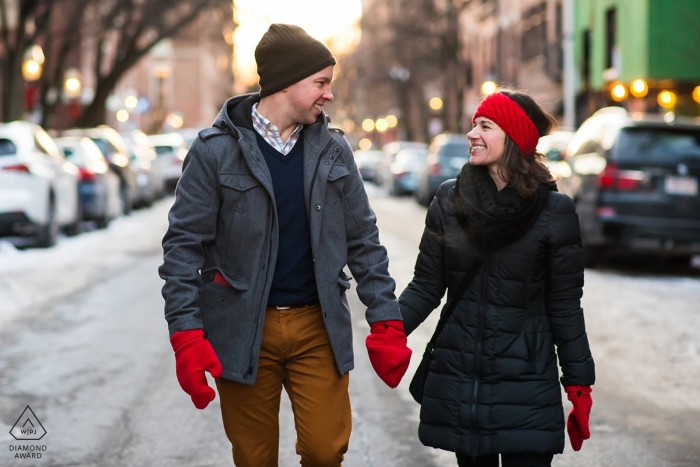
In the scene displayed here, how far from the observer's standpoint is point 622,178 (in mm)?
13789

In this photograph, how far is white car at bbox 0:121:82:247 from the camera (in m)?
15.9

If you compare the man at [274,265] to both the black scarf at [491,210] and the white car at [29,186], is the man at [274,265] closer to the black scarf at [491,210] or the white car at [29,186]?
the black scarf at [491,210]

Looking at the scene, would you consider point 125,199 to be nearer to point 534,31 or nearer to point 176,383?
point 176,383

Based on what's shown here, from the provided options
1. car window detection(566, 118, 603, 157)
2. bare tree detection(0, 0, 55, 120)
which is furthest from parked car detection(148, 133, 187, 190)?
car window detection(566, 118, 603, 157)

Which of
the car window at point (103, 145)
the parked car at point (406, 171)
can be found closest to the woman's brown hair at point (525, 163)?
the car window at point (103, 145)

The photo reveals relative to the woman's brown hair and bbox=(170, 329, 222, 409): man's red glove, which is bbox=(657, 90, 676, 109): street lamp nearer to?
the woman's brown hair

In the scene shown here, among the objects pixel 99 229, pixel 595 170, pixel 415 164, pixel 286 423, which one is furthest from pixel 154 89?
pixel 286 423

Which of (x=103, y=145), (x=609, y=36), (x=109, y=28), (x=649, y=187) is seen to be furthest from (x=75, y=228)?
(x=609, y=36)

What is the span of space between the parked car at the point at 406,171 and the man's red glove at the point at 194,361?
3171cm

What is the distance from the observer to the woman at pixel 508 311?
3861 mm

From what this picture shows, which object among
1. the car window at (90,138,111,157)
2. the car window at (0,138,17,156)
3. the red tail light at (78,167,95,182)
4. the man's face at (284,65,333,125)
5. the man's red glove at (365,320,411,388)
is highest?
the man's face at (284,65,333,125)

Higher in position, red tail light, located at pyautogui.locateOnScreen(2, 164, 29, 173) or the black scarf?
the black scarf

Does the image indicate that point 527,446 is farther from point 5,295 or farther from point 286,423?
point 5,295

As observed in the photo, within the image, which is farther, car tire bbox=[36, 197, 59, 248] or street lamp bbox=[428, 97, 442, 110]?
street lamp bbox=[428, 97, 442, 110]
